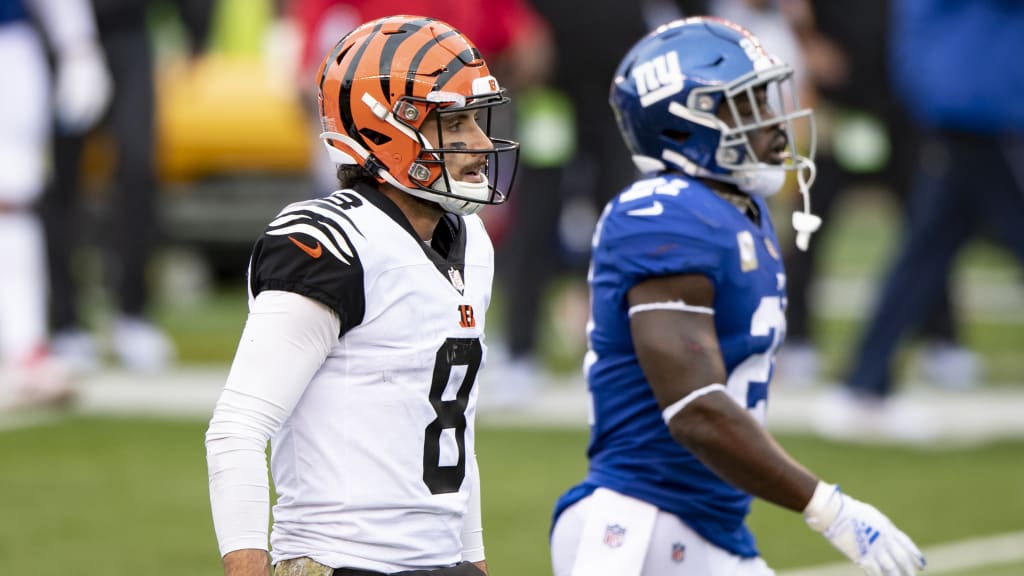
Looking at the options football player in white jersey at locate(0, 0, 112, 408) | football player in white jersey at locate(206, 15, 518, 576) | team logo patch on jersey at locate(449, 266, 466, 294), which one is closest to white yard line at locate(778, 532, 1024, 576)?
football player in white jersey at locate(206, 15, 518, 576)

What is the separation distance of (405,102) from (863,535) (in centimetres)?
124

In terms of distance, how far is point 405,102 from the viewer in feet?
11.2

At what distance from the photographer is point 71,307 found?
31.5 ft

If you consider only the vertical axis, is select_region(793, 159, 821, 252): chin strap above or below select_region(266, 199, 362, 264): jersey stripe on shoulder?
below

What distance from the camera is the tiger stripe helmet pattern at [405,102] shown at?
343cm

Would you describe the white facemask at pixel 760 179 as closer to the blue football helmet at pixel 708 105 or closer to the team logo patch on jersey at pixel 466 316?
the blue football helmet at pixel 708 105

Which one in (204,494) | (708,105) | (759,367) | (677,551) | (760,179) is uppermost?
(708,105)

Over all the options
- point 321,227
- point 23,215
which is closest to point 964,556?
A: point 321,227

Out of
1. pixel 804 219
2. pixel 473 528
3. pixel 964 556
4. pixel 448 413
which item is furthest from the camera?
pixel 964 556

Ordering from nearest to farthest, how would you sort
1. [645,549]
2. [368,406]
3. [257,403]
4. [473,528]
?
[257,403] < [368,406] < [473,528] < [645,549]

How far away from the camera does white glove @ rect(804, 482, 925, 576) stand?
3.60 m

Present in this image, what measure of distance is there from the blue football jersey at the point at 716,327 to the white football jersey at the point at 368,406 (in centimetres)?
65

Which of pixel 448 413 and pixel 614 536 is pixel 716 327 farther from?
pixel 448 413

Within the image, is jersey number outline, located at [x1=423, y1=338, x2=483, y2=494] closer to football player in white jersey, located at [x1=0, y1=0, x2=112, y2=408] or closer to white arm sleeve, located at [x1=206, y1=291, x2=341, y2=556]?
white arm sleeve, located at [x1=206, y1=291, x2=341, y2=556]
